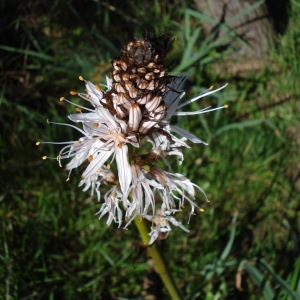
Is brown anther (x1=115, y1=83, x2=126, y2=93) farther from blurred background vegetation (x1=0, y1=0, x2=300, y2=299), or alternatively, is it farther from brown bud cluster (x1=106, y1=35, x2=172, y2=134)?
blurred background vegetation (x1=0, y1=0, x2=300, y2=299)

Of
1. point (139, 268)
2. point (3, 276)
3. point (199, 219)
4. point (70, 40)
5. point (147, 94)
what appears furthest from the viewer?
point (70, 40)

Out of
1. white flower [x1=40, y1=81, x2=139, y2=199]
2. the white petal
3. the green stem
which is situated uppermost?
white flower [x1=40, y1=81, x2=139, y2=199]

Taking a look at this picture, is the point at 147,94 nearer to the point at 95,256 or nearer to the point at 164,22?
the point at 95,256

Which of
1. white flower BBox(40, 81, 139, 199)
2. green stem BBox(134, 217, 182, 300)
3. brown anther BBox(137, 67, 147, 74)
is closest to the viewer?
brown anther BBox(137, 67, 147, 74)

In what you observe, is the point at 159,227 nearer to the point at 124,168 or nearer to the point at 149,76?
the point at 124,168

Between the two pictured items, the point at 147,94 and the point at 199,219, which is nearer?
the point at 147,94

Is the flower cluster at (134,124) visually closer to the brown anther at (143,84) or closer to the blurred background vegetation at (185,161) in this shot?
the brown anther at (143,84)

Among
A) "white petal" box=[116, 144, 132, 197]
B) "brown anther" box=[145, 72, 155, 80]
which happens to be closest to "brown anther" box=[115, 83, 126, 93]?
"brown anther" box=[145, 72, 155, 80]

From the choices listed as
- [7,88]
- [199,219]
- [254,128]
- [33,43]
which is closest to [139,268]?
[199,219]
